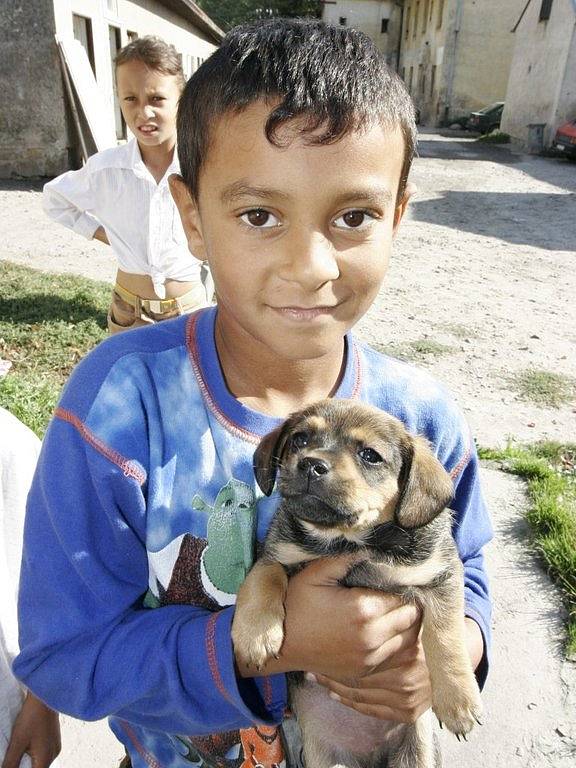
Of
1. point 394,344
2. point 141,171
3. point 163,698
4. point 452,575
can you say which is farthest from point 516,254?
point 163,698

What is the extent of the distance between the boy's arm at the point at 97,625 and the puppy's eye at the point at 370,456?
0.60 m

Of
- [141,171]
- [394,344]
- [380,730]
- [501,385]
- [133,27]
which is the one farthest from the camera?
[133,27]

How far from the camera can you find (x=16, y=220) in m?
10.8

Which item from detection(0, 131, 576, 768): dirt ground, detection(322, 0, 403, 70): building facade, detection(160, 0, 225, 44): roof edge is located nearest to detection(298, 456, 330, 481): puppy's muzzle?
detection(0, 131, 576, 768): dirt ground

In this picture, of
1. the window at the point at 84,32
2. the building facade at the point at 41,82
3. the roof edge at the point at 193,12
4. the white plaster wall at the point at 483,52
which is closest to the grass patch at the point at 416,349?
the building facade at the point at 41,82

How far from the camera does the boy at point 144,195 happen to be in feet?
16.3

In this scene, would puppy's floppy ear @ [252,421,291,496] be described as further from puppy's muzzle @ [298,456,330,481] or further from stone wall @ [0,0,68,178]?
stone wall @ [0,0,68,178]

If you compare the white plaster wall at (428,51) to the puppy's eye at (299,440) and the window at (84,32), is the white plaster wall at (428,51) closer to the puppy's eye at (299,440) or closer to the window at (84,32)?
the window at (84,32)

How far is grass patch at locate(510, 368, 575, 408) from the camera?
19.3 ft

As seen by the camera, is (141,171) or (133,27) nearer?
(141,171)

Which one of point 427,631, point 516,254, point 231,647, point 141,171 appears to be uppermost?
point 141,171

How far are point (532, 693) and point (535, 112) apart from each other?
94.1 ft

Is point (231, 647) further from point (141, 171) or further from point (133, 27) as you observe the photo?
point (133, 27)

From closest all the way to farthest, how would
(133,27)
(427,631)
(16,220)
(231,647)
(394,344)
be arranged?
(231,647) < (427,631) < (394,344) < (16,220) < (133,27)
